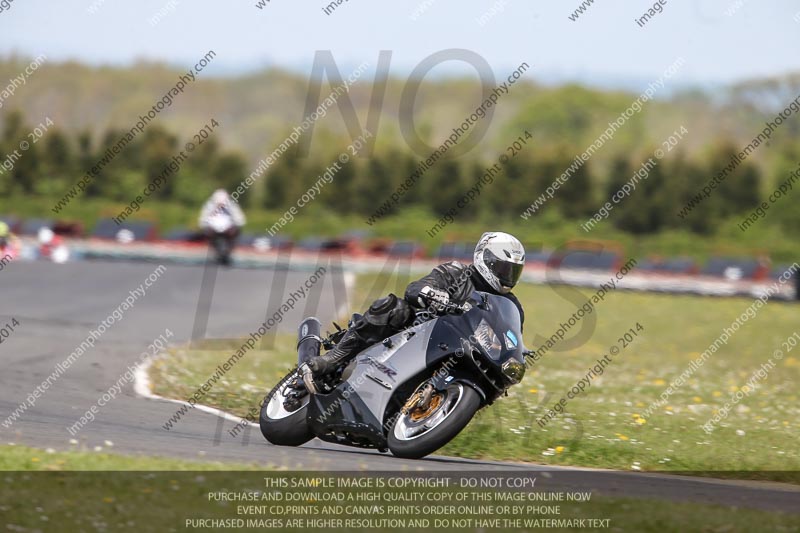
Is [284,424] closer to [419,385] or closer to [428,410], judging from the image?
[419,385]

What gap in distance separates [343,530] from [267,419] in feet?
9.97

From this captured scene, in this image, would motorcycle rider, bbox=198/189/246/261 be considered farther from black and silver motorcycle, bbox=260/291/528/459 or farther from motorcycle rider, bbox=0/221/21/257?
black and silver motorcycle, bbox=260/291/528/459

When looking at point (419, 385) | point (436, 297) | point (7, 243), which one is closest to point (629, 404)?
point (419, 385)

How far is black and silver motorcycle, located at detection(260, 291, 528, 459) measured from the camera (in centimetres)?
842

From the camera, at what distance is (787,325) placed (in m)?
28.1

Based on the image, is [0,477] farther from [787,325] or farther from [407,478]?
[787,325]

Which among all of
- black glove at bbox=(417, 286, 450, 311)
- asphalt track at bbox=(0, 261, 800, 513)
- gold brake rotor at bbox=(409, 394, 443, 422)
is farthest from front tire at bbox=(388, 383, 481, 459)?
black glove at bbox=(417, 286, 450, 311)

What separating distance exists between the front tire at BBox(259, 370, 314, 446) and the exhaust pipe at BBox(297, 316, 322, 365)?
0.33 m

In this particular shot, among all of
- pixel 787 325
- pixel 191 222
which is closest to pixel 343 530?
pixel 787 325

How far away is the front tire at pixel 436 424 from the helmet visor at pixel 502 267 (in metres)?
1.06

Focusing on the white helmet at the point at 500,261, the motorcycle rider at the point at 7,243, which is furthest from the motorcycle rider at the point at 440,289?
the motorcycle rider at the point at 7,243

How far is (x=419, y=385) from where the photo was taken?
28.8 ft

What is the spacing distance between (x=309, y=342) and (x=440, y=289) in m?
1.38

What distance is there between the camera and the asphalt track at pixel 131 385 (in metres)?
8.45
